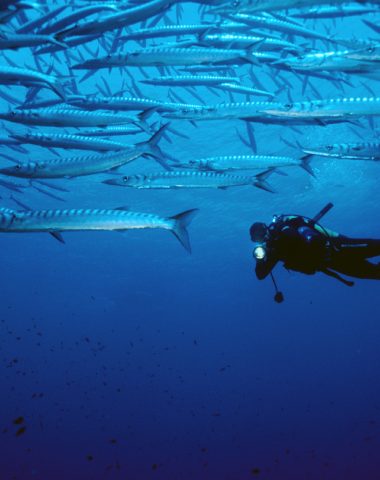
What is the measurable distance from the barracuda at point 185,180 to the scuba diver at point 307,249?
147 centimetres

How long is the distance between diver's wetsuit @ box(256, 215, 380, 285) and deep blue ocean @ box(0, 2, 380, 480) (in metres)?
2.27

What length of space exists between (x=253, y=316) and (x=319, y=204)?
61537 mm

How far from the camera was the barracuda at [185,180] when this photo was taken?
6125 millimetres

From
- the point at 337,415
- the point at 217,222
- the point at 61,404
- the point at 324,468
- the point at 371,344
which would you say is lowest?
the point at 371,344

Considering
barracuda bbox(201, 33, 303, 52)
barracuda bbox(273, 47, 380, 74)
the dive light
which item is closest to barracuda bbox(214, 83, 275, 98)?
barracuda bbox(201, 33, 303, 52)

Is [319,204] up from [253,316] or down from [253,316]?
up

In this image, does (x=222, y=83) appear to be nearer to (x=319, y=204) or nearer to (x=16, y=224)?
(x=16, y=224)

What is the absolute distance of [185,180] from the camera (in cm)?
648

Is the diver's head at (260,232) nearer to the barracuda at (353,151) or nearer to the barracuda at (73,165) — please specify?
Answer: the barracuda at (353,151)

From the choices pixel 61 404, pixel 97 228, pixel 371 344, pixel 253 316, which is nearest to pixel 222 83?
pixel 97 228

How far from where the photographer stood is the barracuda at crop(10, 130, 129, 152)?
218 inches

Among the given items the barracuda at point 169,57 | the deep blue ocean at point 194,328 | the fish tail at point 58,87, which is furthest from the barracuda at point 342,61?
the fish tail at point 58,87

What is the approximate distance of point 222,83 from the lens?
7.32m

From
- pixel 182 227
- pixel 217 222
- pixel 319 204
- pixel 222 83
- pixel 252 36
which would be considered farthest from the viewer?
pixel 217 222
